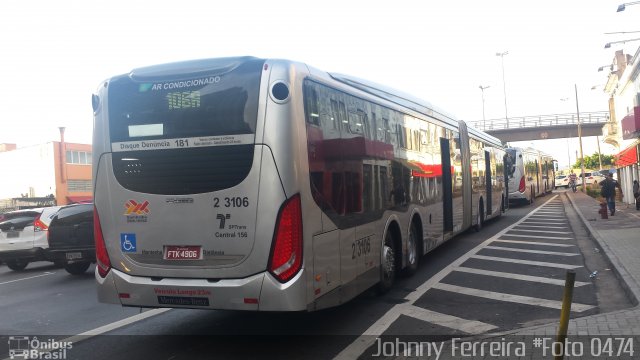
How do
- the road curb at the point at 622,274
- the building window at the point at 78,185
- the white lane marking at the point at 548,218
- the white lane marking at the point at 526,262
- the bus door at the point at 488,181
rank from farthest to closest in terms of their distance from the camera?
the building window at the point at 78,185
the white lane marking at the point at 548,218
the bus door at the point at 488,181
the white lane marking at the point at 526,262
the road curb at the point at 622,274

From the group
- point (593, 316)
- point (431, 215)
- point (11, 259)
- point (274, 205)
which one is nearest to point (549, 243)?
point (431, 215)

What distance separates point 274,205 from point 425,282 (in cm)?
505

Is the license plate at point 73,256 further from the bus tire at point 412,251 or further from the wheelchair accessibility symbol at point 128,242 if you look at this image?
the bus tire at point 412,251

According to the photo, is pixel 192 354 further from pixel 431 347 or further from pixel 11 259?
pixel 11 259

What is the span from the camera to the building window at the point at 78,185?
61.5m

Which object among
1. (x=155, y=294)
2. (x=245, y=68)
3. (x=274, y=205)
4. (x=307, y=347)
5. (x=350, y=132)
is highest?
(x=245, y=68)

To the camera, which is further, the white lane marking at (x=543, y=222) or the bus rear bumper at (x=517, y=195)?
the bus rear bumper at (x=517, y=195)

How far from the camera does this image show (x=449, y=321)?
723cm

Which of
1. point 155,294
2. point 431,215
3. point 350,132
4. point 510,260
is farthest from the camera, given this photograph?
point 510,260

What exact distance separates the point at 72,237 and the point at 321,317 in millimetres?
7308

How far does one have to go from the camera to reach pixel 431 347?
19.6ft

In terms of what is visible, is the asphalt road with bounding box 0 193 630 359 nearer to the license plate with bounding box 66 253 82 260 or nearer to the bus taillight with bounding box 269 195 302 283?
the license plate with bounding box 66 253 82 260

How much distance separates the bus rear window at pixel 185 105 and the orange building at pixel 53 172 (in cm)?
5718

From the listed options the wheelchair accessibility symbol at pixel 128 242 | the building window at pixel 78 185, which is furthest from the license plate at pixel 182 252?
the building window at pixel 78 185
